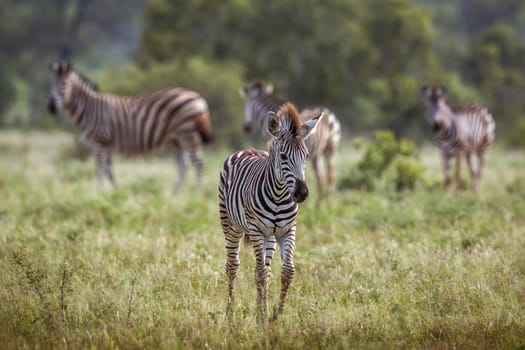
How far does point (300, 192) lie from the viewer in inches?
220

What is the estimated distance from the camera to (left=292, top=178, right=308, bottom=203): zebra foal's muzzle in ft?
18.3

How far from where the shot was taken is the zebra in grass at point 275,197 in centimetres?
586

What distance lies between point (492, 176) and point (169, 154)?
1200cm

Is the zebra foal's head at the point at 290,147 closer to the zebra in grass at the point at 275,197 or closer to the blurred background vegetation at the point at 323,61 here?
the zebra in grass at the point at 275,197

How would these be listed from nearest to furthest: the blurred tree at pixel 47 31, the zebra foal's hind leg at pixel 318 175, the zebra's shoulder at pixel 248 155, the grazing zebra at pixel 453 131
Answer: the zebra's shoulder at pixel 248 155
the zebra foal's hind leg at pixel 318 175
the grazing zebra at pixel 453 131
the blurred tree at pixel 47 31

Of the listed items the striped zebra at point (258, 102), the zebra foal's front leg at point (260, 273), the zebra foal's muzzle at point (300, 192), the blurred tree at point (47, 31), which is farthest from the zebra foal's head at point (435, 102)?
the blurred tree at point (47, 31)

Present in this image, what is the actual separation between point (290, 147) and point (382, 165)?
29.6 ft

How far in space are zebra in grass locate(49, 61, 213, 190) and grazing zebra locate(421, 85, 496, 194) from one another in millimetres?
5133

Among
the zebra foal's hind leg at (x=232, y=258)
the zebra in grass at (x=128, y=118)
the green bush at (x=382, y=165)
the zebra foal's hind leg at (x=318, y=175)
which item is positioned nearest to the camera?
the zebra foal's hind leg at (x=232, y=258)

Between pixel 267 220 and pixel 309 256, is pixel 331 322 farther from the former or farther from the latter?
pixel 309 256

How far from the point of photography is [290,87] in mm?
27016

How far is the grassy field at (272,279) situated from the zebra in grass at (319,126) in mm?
627

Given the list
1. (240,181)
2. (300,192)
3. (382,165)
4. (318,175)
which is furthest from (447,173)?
(300,192)

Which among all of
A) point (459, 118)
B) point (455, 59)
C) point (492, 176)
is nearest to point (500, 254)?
point (459, 118)
